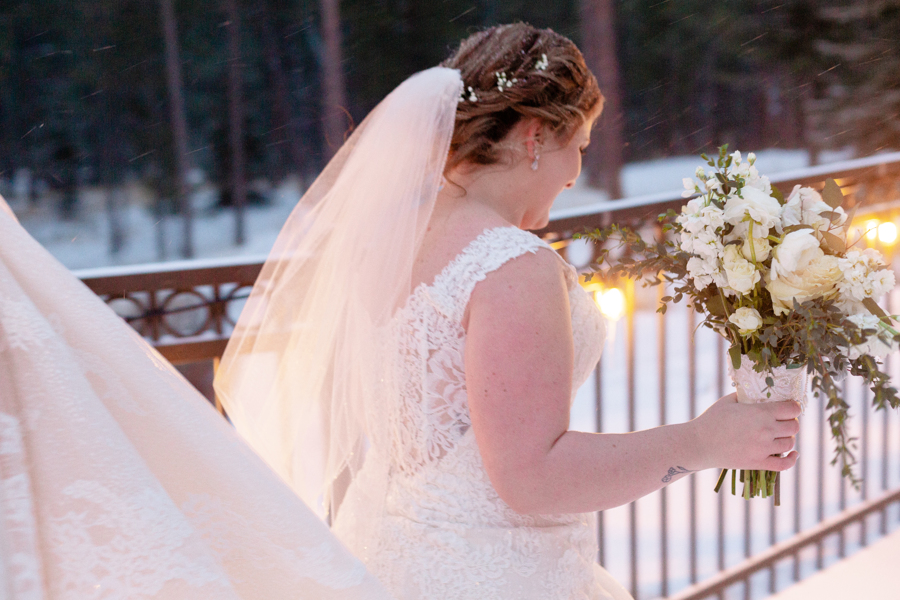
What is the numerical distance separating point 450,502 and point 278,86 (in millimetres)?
2756

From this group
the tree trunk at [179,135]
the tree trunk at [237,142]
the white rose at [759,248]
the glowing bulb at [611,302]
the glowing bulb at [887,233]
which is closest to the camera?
the white rose at [759,248]

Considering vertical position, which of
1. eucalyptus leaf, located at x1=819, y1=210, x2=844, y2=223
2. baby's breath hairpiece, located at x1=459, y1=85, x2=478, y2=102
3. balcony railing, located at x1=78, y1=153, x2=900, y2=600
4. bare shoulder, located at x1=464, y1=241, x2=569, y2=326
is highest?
baby's breath hairpiece, located at x1=459, y1=85, x2=478, y2=102

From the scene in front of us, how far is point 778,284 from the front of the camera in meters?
0.93

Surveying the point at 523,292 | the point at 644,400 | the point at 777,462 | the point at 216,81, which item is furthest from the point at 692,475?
the point at 216,81

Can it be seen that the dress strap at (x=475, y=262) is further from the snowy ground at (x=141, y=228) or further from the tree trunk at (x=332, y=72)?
the tree trunk at (x=332, y=72)

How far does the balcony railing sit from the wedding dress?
85 centimetres

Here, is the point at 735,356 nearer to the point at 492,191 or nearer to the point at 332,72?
the point at 492,191

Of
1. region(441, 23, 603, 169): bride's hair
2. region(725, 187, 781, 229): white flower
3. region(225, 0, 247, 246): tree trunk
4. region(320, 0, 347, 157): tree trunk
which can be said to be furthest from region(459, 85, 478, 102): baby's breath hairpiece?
region(225, 0, 247, 246): tree trunk

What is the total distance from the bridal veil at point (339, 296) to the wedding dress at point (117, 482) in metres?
0.40

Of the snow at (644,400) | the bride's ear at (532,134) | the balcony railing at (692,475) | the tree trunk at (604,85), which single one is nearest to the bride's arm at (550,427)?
the bride's ear at (532,134)

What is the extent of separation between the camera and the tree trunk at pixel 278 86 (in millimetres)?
3387

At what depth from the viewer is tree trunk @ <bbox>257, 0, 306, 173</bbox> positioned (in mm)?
3387

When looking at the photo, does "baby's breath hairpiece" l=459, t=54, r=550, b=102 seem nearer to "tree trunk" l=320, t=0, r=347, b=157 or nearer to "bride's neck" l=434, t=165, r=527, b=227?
"bride's neck" l=434, t=165, r=527, b=227

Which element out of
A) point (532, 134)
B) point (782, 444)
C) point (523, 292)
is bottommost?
point (782, 444)
